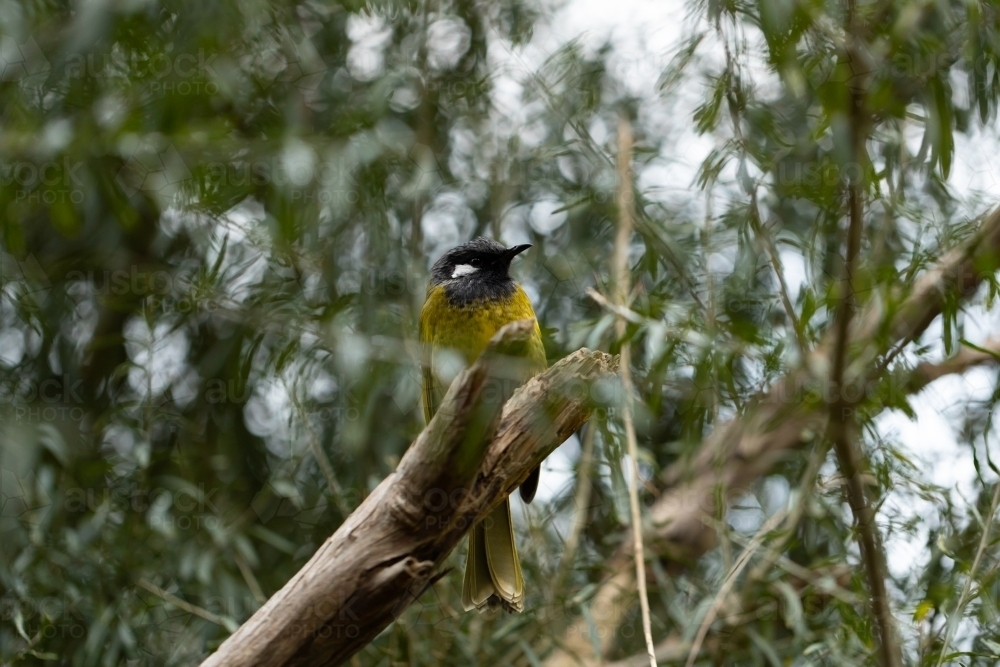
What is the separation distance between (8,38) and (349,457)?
1.50 meters

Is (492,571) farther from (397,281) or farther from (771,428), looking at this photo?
(397,281)

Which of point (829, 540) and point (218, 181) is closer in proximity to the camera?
point (218, 181)

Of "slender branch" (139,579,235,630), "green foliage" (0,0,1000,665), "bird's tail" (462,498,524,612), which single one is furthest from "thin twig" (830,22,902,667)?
"slender branch" (139,579,235,630)

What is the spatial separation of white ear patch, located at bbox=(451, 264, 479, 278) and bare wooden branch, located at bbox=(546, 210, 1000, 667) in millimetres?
811

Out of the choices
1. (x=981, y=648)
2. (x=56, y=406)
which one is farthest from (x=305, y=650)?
(x=56, y=406)

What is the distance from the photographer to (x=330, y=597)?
1.77 meters

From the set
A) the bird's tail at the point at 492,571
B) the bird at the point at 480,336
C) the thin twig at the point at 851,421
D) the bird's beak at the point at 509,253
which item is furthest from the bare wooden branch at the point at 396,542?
the bird's beak at the point at 509,253

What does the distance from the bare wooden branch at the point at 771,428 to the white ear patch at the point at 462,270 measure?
811mm

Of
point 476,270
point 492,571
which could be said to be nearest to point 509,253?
point 476,270

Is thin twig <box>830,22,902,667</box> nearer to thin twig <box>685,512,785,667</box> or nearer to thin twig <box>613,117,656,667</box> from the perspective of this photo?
thin twig <box>685,512,785,667</box>

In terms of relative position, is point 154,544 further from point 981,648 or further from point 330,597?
point 981,648

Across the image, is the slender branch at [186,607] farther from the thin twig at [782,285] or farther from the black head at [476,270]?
the thin twig at [782,285]

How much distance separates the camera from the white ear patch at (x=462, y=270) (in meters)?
2.85

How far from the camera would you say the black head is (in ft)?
8.96
